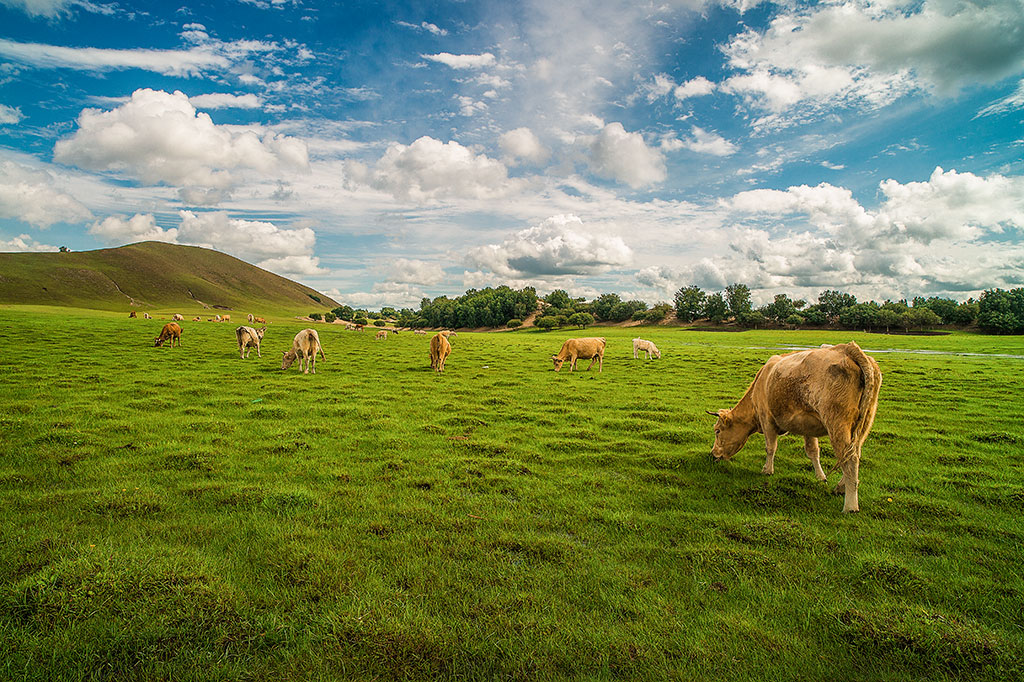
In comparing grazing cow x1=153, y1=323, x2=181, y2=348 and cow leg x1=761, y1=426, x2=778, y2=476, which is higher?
grazing cow x1=153, y1=323, x2=181, y2=348

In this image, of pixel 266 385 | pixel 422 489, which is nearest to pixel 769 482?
pixel 422 489

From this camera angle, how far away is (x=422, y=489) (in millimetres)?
7266

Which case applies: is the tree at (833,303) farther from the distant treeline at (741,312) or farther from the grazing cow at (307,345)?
the grazing cow at (307,345)

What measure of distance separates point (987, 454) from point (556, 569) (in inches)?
443

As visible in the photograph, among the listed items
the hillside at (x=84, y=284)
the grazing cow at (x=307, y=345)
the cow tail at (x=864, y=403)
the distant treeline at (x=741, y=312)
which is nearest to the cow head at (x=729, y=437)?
the cow tail at (x=864, y=403)

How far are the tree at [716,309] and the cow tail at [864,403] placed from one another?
13080 centimetres

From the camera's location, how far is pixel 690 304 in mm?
132750

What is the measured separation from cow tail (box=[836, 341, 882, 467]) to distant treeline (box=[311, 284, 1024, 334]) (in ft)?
361

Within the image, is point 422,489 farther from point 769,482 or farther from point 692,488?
point 769,482

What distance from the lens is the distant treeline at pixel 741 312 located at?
100 metres

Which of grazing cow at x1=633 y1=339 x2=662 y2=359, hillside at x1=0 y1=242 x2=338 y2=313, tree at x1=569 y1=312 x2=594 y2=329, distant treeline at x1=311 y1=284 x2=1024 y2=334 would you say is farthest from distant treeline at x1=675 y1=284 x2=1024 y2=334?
hillside at x1=0 y1=242 x2=338 y2=313

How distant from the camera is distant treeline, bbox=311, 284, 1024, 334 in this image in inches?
3957

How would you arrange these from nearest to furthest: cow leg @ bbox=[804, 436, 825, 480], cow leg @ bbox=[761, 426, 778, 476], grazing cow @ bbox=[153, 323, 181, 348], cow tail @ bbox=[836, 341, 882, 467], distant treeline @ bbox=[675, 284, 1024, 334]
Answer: cow tail @ bbox=[836, 341, 882, 467] < cow leg @ bbox=[804, 436, 825, 480] < cow leg @ bbox=[761, 426, 778, 476] < grazing cow @ bbox=[153, 323, 181, 348] < distant treeline @ bbox=[675, 284, 1024, 334]

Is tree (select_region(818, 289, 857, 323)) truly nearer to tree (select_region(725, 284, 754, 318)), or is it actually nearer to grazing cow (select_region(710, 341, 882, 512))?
tree (select_region(725, 284, 754, 318))
